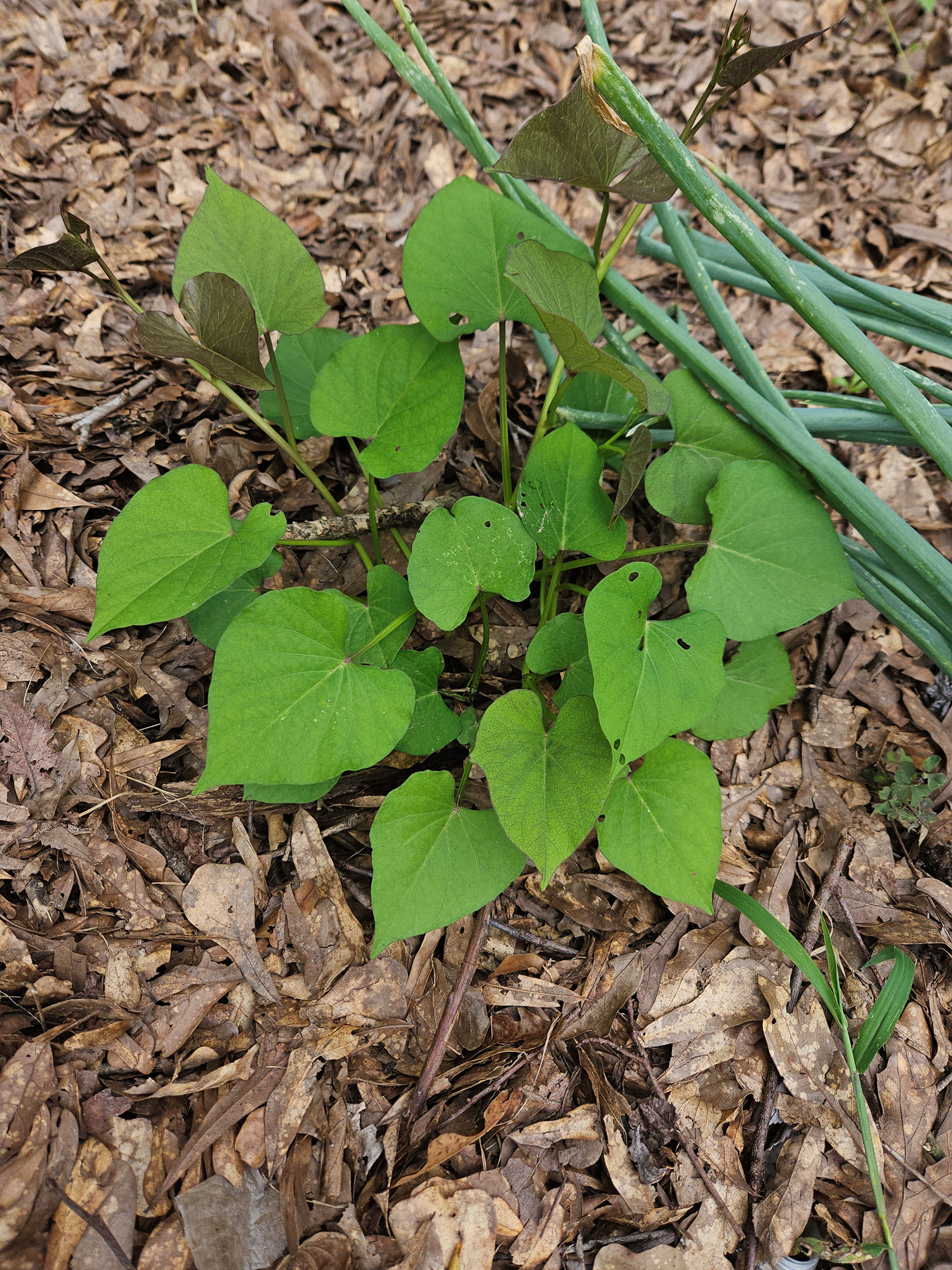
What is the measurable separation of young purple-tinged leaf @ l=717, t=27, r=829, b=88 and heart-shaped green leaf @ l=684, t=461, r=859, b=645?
21.2 inches

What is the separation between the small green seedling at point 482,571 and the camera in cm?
96

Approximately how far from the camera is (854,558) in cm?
128

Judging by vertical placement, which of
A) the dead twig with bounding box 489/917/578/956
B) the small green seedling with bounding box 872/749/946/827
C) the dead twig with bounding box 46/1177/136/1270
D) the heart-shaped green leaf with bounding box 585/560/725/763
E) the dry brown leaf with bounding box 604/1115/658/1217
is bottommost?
the dry brown leaf with bounding box 604/1115/658/1217

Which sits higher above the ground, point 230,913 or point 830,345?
point 830,345

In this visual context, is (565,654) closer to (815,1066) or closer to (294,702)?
(294,702)

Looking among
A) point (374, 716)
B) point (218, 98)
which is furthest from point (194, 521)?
point (218, 98)

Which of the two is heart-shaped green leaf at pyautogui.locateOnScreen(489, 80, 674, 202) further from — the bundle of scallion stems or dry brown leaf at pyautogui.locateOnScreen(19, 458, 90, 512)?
dry brown leaf at pyautogui.locateOnScreen(19, 458, 90, 512)

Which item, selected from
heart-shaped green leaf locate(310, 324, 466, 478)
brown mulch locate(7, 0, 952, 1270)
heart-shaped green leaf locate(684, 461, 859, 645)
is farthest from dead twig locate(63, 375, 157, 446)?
heart-shaped green leaf locate(684, 461, 859, 645)

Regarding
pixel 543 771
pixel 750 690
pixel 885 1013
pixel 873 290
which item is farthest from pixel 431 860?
pixel 873 290

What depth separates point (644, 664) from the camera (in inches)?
38.9

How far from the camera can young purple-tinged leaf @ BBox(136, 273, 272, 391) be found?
939mm

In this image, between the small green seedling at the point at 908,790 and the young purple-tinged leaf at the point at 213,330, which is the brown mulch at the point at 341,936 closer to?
the small green seedling at the point at 908,790

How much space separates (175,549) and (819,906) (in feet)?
4.03

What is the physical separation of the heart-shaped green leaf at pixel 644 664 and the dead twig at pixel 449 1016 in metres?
0.43
